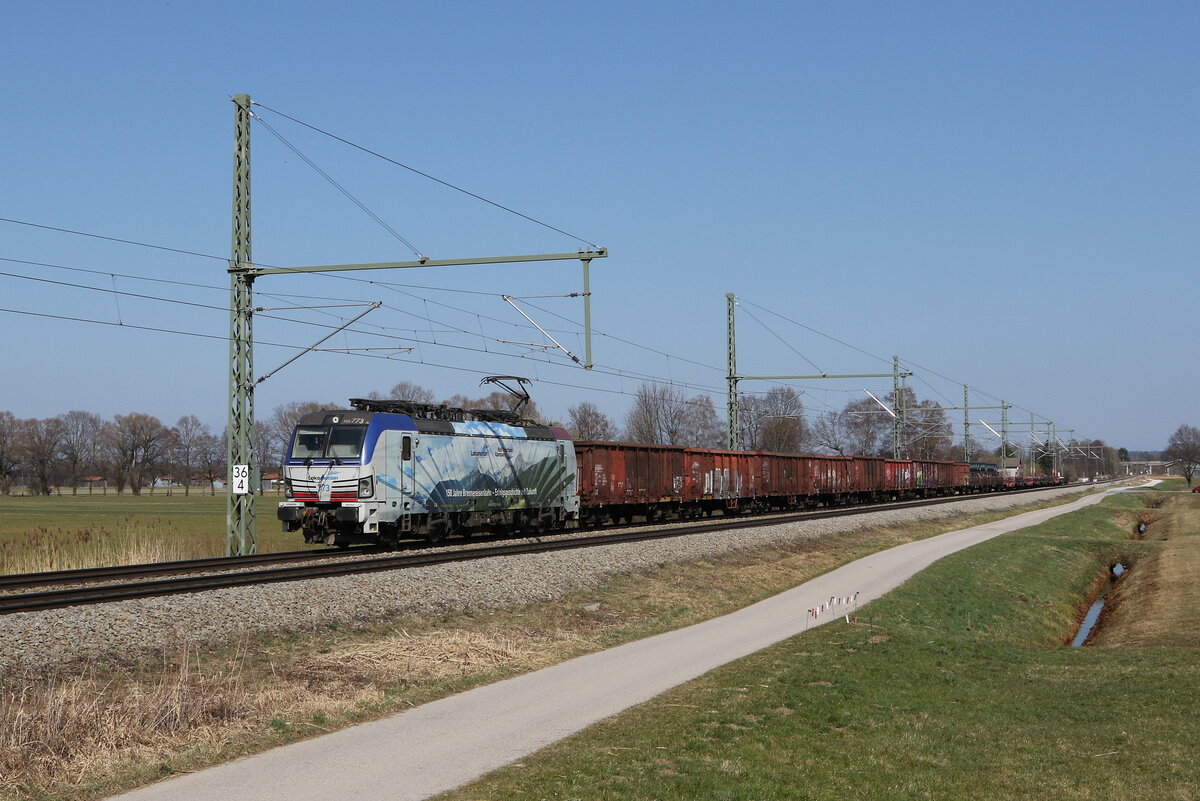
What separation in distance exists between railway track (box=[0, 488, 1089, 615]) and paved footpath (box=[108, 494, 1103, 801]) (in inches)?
277

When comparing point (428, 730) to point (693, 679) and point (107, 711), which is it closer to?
point (107, 711)

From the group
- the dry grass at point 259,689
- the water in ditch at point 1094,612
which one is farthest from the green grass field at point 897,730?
the water in ditch at point 1094,612

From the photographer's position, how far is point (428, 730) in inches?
423

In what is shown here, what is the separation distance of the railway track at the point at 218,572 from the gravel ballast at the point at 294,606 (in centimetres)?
109

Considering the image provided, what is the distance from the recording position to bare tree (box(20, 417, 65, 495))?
5310 inches

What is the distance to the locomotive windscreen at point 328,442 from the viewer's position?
27391 mm

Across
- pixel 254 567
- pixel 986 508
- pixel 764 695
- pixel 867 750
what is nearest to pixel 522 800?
pixel 867 750

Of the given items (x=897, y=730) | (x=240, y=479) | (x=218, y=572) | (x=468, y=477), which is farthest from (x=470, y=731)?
(x=468, y=477)

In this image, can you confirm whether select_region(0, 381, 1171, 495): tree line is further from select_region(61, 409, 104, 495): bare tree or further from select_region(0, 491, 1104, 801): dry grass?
select_region(0, 491, 1104, 801): dry grass

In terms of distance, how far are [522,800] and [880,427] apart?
125785 millimetres

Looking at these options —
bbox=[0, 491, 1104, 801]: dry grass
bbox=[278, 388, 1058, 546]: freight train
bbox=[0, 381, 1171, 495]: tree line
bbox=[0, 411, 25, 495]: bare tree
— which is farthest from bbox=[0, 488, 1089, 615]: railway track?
bbox=[0, 411, 25, 495]: bare tree

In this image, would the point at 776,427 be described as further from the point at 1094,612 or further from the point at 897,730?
the point at 897,730

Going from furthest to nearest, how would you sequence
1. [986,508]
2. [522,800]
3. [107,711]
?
[986,508] → [107,711] → [522,800]

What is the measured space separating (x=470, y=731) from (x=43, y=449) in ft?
472
